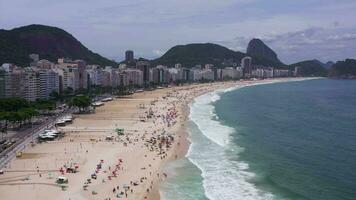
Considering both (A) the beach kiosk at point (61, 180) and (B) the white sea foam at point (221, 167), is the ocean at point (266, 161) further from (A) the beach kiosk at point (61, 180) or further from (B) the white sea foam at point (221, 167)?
(A) the beach kiosk at point (61, 180)

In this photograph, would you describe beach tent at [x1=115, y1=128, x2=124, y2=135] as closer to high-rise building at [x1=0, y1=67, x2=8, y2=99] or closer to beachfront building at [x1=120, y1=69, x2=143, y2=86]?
high-rise building at [x1=0, y1=67, x2=8, y2=99]

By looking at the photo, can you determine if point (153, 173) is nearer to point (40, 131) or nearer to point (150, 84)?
point (40, 131)

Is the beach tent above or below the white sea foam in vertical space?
above

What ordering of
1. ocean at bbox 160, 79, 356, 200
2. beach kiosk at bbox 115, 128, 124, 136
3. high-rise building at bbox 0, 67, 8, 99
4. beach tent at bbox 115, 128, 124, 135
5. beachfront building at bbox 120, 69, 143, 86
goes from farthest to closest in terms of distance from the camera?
1. beachfront building at bbox 120, 69, 143, 86
2. high-rise building at bbox 0, 67, 8, 99
3. beach tent at bbox 115, 128, 124, 135
4. beach kiosk at bbox 115, 128, 124, 136
5. ocean at bbox 160, 79, 356, 200

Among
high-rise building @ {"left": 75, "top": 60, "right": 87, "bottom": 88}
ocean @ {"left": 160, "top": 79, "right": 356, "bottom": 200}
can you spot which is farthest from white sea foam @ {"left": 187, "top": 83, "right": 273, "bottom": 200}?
high-rise building @ {"left": 75, "top": 60, "right": 87, "bottom": 88}

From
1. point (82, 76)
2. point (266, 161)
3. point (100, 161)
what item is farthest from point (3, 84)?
point (266, 161)

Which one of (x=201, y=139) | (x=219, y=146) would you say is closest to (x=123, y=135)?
(x=201, y=139)
